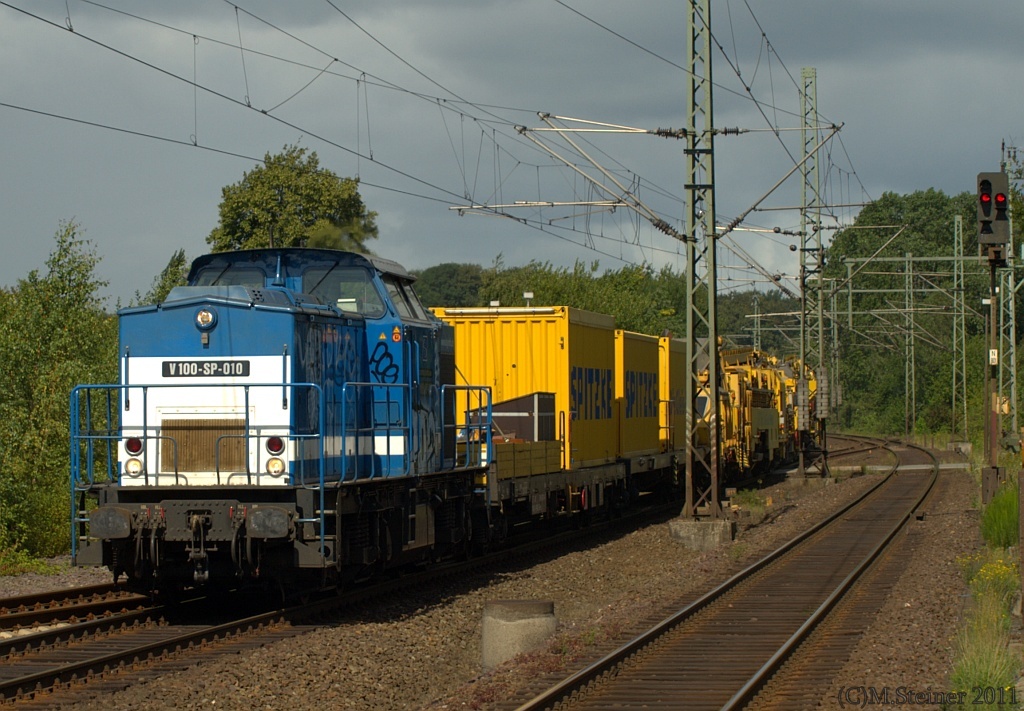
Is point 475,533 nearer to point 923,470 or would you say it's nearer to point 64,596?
point 64,596

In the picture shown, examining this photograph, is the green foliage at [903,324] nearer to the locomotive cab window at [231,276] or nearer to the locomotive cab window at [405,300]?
the locomotive cab window at [405,300]

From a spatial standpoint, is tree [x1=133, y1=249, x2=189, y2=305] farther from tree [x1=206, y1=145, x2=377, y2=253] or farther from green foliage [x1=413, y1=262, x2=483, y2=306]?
green foliage [x1=413, y1=262, x2=483, y2=306]

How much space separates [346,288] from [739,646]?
5830 mm

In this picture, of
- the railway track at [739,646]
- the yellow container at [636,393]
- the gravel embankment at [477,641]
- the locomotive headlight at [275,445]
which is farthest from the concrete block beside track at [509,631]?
the yellow container at [636,393]

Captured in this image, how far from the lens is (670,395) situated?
27.1 meters

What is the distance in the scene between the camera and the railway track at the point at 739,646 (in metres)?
9.27

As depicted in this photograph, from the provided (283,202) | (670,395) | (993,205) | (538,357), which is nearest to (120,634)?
(538,357)

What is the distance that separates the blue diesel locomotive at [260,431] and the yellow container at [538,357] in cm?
551

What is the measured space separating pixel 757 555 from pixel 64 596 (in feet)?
33.1

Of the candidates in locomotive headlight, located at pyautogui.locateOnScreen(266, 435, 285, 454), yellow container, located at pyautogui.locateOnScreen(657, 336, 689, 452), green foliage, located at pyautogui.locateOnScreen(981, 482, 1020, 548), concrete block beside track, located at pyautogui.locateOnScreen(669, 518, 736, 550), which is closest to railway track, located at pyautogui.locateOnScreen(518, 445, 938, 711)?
concrete block beside track, located at pyautogui.locateOnScreen(669, 518, 736, 550)

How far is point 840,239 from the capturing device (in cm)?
10494

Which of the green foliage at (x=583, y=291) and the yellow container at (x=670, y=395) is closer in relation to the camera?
the yellow container at (x=670, y=395)

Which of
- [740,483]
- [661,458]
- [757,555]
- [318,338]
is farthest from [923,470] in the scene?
[318,338]

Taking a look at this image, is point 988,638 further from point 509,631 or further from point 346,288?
point 346,288
